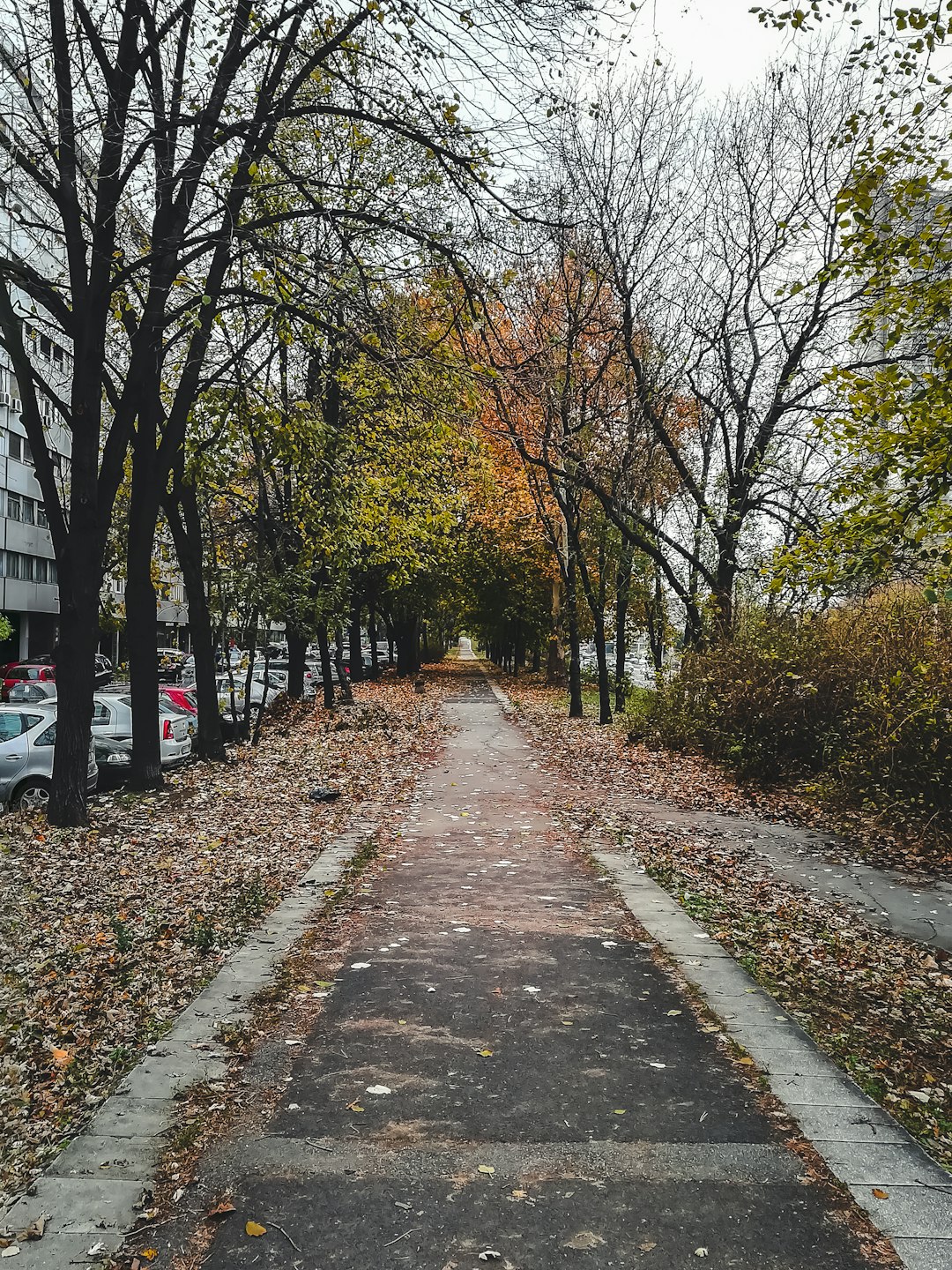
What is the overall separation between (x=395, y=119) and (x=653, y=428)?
416 inches

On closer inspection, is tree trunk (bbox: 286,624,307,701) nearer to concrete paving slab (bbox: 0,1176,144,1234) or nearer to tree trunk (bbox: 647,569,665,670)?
tree trunk (bbox: 647,569,665,670)

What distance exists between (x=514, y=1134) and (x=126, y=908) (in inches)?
182

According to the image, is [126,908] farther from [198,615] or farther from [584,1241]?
[198,615]

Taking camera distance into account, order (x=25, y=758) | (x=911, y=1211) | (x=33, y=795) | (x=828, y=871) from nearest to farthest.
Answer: (x=911, y=1211) < (x=828, y=871) < (x=25, y=758) < (x=33, y=795)

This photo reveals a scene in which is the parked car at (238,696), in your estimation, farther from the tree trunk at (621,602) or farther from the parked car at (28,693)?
the tree trunk at (621,602)

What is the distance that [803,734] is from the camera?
46.4 ft

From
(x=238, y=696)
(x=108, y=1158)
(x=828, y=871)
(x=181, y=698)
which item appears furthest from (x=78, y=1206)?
(x=238, y=696)

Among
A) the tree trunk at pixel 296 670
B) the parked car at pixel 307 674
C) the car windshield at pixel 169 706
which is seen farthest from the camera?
the parked car at pixel 307 674

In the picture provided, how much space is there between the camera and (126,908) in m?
7.87

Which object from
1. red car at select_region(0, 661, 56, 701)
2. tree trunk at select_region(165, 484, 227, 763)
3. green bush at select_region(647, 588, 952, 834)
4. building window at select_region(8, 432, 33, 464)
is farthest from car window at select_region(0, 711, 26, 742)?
building window at select_region(8, 432, 33, 464)

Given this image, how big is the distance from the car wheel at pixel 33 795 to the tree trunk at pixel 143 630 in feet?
4.25

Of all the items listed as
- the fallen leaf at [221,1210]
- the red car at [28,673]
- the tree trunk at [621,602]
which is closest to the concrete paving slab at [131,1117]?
the fallen leaf at [221,1210]

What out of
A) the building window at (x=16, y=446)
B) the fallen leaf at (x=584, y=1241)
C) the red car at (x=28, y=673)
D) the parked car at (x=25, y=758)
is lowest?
the fallen leaf at (x=584, y=1241)

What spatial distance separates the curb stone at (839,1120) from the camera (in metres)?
3.61
